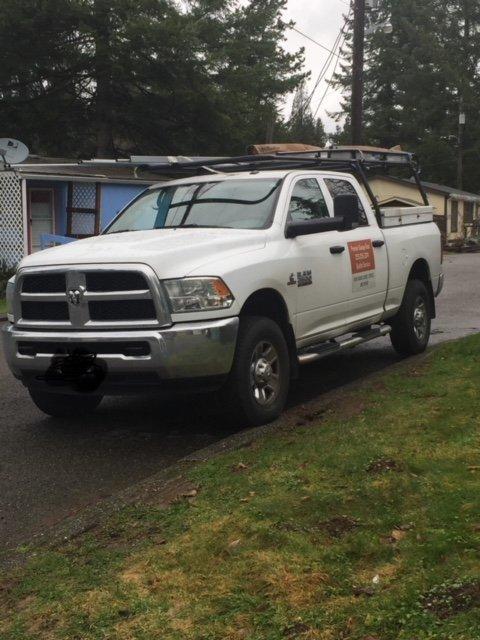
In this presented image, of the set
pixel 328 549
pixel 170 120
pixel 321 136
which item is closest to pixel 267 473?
pixel 328 549

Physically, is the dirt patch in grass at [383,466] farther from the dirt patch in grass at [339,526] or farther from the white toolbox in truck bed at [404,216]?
the white toolbox in truck bed at [404,216]

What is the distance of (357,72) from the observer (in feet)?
68.9

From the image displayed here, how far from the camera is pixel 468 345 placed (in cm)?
813

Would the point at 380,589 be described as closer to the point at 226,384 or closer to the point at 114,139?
the point at 226,384

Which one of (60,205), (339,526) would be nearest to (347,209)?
(339,526)

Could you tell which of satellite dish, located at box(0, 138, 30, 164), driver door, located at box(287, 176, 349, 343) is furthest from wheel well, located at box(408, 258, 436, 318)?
satellite dish, located at box(0, 138, 30, 164)

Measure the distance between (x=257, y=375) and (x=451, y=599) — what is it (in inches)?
128

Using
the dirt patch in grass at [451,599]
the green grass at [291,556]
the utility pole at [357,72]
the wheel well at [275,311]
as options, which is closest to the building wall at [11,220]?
the utility pole at [357,72]

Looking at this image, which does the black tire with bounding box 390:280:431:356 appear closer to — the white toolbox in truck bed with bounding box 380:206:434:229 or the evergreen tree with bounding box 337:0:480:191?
the white toolbox in truck bed with bounding box 380:206:434:229

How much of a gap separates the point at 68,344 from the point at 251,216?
1939 millimetres

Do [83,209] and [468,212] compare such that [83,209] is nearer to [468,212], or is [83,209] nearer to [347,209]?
[347,209]

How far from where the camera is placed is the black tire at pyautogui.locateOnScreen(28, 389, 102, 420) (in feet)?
22.0

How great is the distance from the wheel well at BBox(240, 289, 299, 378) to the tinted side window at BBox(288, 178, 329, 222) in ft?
2.93

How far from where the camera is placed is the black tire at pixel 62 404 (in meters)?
6.71
